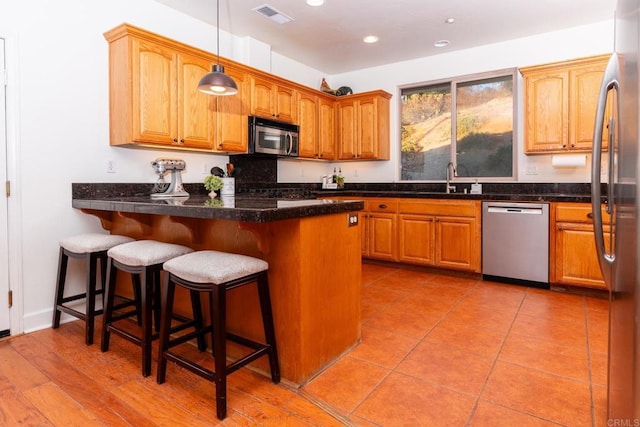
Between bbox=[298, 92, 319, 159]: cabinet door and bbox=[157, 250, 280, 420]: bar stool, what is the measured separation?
3.12 meters

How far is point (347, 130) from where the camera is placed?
5.39 meters

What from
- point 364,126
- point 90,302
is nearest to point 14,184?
point 90,302

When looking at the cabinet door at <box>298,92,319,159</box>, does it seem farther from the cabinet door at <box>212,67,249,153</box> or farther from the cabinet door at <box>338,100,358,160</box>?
the cabinet door at <box>212,67,249,153</box>

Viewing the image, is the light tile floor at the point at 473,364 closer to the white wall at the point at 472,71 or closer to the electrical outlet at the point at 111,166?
the white wall at the point at 472,71

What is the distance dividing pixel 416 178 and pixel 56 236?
13.6 feet

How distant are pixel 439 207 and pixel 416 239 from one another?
46 centimetres

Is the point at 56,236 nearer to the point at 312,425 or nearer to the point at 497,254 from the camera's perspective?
the point at 312,425

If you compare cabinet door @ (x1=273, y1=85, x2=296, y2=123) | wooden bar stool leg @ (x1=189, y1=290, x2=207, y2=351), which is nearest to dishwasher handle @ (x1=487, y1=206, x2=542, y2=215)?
cabinet door @ (x1=273, y1=85, x2=296, y2=123)

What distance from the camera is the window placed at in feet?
14.9

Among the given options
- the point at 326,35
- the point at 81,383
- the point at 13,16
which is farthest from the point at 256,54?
the point at 81,383

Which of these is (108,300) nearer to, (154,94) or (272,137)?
(154,94)

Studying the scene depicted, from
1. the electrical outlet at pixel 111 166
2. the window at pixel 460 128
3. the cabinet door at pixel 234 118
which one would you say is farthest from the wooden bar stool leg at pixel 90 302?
the window at pixel 460 128

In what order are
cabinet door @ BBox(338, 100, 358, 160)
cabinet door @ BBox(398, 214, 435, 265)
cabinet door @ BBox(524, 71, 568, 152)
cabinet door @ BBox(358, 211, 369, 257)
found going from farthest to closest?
cabinet door @ BBox(338, 100, 358, 160), cabinet door @ BBox(358, 211, 369, 257), cabinet door @ BBox(398, 214, 435, 265), cabinet door @ BBox(524, 71, 568, 152)

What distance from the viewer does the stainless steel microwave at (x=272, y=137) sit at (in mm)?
3977
